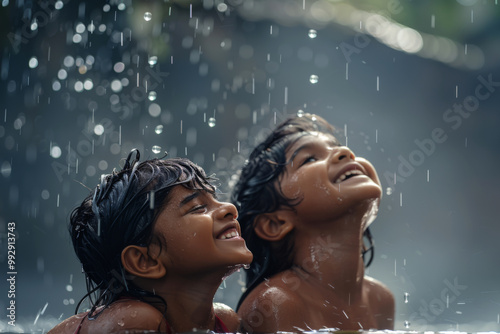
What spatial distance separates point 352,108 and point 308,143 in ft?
11.7

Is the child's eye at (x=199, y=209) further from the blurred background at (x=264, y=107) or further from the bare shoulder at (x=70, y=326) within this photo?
the blurred background at (x=264, y=107)

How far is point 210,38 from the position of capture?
6.40m

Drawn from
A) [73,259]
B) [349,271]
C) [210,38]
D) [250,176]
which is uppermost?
[210,38]

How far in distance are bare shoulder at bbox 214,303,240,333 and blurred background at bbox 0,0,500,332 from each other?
1.89m

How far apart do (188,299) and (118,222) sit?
0.35m

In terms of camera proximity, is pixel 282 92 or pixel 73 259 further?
pixel 282 92

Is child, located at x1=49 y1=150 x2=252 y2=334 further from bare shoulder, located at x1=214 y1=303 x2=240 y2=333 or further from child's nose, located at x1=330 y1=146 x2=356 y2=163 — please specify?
child's nose, located at x1=330 y1=146 x2=356 y2=163

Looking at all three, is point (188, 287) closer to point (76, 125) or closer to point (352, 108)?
point (76, 125)

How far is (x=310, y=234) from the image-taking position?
9.02 ft

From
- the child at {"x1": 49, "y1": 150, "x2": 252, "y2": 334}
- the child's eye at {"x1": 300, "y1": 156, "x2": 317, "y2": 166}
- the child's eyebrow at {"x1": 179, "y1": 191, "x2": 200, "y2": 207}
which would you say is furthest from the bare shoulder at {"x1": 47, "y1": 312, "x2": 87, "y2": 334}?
the child's eye at {"x1": 300, "y1": 156, "x2": 317, "y2": 166}

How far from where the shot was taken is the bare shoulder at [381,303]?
2857 millimetres

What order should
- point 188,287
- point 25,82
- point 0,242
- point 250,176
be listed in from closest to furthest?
point 188,287 → point 250,176 → point 0,242 → point 25,82

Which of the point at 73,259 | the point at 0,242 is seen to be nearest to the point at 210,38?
the point at 73,259

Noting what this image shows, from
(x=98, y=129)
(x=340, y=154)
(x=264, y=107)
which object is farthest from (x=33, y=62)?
(x=340, y=154)
